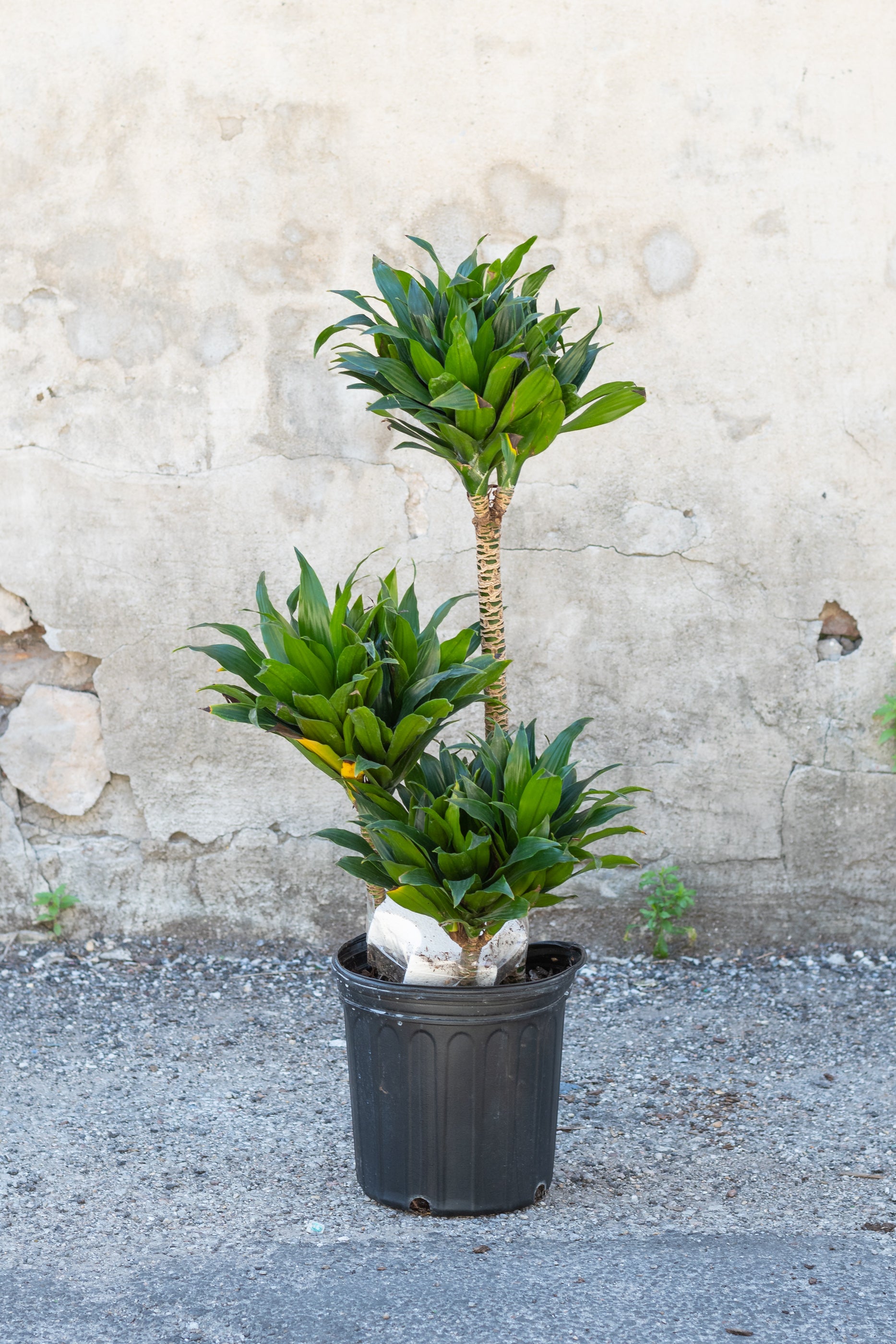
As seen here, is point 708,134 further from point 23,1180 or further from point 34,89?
point 23,1180

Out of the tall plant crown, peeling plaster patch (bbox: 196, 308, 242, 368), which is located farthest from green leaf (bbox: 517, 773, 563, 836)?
peeling plaster patch (bbox: 196, 308, 242, 368)

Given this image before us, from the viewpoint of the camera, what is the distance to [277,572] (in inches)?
134

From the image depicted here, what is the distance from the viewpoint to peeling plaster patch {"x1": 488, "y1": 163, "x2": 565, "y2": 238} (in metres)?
3.31

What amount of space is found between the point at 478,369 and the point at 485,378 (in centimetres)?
2

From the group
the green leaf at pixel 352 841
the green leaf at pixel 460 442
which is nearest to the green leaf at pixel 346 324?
the green leaf at pixel 460 442

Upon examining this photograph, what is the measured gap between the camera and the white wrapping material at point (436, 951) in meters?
2.13

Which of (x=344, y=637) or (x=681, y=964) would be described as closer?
(x=344, y=637)

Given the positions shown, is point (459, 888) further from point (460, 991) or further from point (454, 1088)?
point (454, 1088)

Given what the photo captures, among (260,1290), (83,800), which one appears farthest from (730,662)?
(260,1290)

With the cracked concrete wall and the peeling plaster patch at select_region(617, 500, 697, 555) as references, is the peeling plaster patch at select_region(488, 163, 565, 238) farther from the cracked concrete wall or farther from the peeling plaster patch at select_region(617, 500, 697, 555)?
the peeling plaster patch at select_region(617, 500, 697, 555)

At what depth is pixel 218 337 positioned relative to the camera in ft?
11.0

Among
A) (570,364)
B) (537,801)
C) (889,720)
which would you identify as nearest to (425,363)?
(570,364)

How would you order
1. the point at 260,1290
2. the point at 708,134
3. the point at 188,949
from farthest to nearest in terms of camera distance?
the point at 188,949, the point at 708,134, the point at 260,1290

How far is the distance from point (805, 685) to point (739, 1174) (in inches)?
59.8
